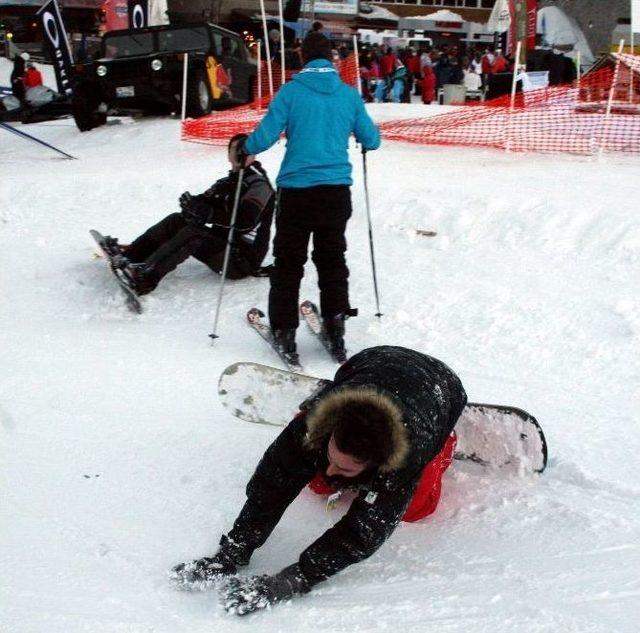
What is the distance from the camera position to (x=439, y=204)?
645 centimetres

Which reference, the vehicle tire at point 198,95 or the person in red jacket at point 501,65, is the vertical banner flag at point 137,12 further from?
the person in red jacket at point 501,65

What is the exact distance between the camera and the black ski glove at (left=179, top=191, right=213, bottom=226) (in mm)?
5344

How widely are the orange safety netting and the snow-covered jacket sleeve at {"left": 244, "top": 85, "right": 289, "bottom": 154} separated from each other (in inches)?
Answer: 216

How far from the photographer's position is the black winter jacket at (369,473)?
2338 mm

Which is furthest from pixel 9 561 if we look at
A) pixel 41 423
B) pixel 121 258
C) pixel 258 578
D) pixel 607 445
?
pixel 121 258

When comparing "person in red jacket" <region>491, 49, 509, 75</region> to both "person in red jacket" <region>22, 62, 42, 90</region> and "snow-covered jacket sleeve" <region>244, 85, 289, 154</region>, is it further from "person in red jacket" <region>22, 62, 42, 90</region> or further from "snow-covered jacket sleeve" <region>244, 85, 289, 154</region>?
"snow-covered jacket sleeve" <region>244, 85, 289, 154</region>

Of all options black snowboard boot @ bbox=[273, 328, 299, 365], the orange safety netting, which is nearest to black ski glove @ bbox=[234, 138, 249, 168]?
black snowboard boot @ bbox=[273, 328, 299, 365]

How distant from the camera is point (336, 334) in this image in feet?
14.7

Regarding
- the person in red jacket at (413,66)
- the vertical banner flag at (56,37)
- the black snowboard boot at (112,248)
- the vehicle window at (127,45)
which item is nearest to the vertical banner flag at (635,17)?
the black snowboard boot at (112,248)

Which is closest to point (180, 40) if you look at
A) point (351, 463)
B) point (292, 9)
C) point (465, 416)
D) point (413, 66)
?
point (292, 9)

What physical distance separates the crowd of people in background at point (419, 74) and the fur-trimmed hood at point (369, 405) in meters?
15.3

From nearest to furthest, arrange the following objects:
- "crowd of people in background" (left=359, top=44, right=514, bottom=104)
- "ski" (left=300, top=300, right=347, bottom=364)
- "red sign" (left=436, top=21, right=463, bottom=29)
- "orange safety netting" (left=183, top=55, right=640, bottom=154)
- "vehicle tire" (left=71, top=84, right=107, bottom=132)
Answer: "ski" (left=300, top=300, right=347, bottom=364) → "orange safety netting" (left=183, top=55, right=640, bottom=154) → "vehicle tire" (left=71, top=84, right=107, bottom=132) → "crowd of people in background" (left=359, top=44, right=514, bottom=104) → "red sign" (left=436, top=21, right=463, bottom=29)

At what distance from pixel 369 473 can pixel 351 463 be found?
212 millimetres

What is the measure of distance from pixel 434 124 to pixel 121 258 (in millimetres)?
6182
